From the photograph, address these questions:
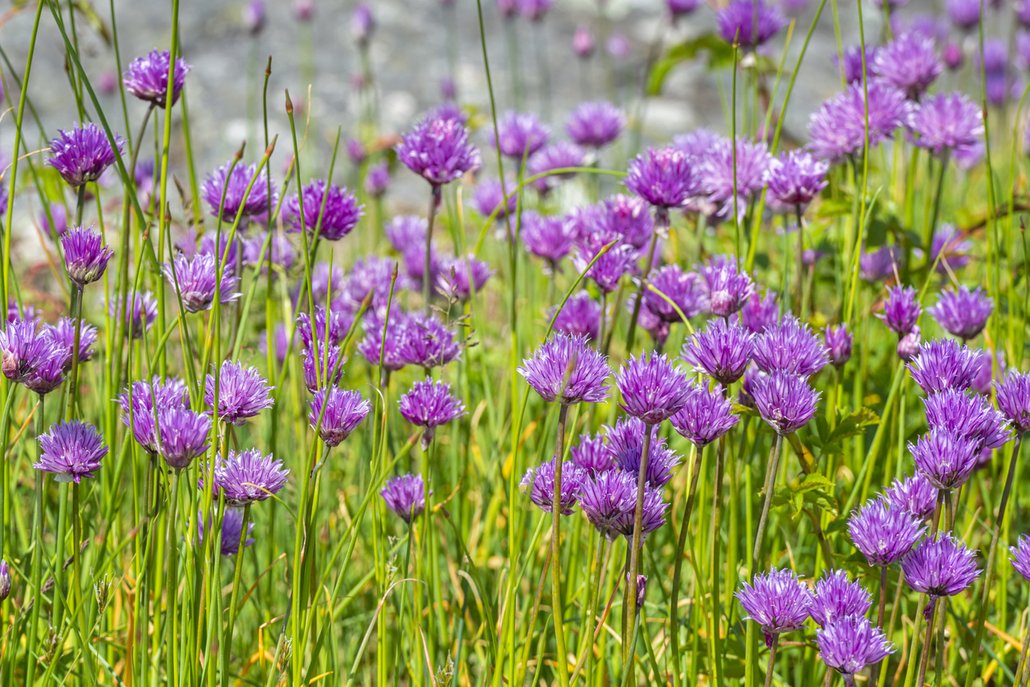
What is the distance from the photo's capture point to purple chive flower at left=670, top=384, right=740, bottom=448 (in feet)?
3.19

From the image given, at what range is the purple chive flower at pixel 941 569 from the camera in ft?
2.98

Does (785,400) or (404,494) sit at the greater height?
(785,400)

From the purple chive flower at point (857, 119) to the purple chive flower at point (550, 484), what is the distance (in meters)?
0.80

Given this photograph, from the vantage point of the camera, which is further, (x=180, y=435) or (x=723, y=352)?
(x=723, y=352)

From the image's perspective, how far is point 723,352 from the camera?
99cm

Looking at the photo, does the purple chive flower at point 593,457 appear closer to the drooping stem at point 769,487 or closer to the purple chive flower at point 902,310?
the drooping stem at point 769,487

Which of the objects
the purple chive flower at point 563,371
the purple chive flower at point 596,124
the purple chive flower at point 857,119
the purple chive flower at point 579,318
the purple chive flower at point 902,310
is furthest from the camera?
the purple chive flower at point 596,124

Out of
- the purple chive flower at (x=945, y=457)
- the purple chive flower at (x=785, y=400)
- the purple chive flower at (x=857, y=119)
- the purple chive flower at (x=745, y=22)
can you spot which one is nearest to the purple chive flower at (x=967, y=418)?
the purple chive flower at (x=945, y=457)

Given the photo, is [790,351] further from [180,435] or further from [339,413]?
[180,435]

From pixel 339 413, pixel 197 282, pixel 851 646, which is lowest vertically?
pixel 851 646

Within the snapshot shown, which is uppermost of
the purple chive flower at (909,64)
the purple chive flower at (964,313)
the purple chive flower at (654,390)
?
the purple chive flower at (909,64)

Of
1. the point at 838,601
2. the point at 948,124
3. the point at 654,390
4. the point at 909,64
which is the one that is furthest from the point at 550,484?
the point at 909,64

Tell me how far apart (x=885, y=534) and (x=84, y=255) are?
2.56ft

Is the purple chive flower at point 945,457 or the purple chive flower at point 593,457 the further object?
the purple chive flower at point 593,457
